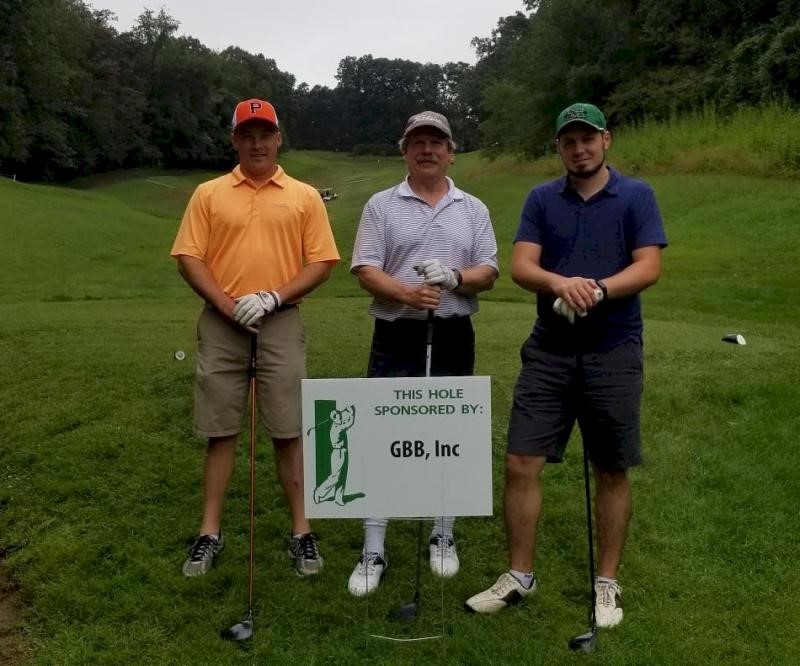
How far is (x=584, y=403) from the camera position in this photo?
11.6 feet

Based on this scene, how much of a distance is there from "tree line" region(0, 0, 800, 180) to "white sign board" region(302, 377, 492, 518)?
2589 centimetres

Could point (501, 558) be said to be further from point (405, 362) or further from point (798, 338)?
point (798, 338)

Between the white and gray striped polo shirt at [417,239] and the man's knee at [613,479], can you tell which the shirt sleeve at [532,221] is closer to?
the white and gray striped polo shirt at [417,239]

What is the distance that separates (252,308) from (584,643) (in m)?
1.96

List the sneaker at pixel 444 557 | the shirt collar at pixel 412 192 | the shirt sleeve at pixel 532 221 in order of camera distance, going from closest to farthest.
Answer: the shirt sleeve at pixel 532 221, the shirt collar at pixel 412 192, the sneaker at pixel 444 557

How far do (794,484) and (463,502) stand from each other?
2588mm

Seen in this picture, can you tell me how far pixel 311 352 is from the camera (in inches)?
325

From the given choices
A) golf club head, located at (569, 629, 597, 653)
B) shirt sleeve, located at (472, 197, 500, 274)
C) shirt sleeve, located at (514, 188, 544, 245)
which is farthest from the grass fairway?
shirt sleeve, located at (514, 188, 544, 245)

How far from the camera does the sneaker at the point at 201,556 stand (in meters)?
3.98

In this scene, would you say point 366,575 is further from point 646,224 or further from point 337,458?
point 646,224

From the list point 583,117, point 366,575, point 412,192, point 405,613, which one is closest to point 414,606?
point 405,613

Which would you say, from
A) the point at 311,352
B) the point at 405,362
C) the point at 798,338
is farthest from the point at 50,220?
the point at 405,362

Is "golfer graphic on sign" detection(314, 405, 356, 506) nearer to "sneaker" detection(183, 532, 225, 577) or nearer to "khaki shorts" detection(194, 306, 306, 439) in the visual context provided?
"khaki shorts" detection(194, 306, 306, 439)

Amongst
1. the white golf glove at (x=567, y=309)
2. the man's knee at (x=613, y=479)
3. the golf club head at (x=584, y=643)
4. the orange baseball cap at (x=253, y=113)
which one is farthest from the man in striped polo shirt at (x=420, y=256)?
the golf club head at (x=584, y=643)
